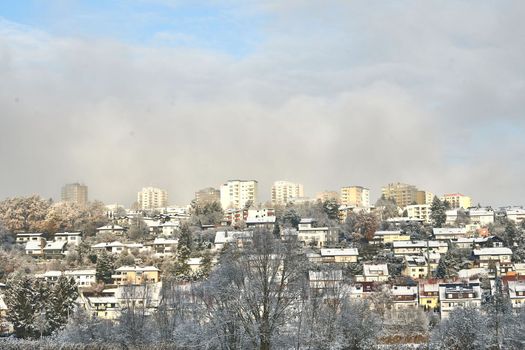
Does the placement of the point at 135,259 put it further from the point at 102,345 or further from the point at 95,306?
the point at 102,345

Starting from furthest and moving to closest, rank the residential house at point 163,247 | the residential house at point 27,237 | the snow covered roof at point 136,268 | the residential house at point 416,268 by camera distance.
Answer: the residential house at point 27,237 < the residential house at point 163,247 < the residential house at point 416,268 < the snow covered roof at point 136,268

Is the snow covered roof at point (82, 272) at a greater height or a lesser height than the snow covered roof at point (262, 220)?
lesser

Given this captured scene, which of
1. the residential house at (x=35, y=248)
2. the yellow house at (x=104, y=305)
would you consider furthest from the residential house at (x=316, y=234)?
the yellow house at (x=104, y=305)

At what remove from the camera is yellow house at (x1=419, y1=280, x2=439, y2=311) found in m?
54.2

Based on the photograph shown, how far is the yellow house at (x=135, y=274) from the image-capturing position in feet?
207

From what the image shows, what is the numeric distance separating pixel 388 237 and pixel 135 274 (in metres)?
27.8

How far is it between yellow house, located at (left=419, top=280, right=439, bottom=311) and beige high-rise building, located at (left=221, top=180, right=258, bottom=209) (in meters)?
77.7

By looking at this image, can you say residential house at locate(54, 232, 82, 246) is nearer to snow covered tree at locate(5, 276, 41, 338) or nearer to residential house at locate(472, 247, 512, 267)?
snow covered tree at locate(5, 276, 41, 338)

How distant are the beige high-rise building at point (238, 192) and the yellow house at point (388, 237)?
2148 inches

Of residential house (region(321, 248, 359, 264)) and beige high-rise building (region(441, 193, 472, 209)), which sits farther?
beige high-rise building (region(441, 193, 472, 209))

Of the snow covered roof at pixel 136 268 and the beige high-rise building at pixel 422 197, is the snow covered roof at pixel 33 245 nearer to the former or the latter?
the snow covered roof at pixel 136 268

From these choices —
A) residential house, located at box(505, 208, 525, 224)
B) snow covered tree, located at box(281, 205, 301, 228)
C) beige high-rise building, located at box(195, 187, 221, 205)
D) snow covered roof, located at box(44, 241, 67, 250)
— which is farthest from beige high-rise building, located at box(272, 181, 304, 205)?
snow covered roof, located at box(44, 241, 67, 250)

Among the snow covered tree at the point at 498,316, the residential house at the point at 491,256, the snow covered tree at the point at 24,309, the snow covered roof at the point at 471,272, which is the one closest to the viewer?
the snow covered tree at the point at 498,316

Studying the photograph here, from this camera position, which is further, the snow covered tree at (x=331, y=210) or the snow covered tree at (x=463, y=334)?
the snow covered tree at (x=331, y=210)
